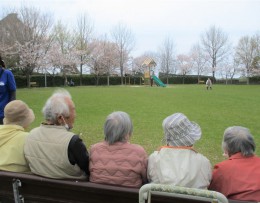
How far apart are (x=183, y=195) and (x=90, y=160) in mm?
978

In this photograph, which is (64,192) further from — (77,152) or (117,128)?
(117,128)

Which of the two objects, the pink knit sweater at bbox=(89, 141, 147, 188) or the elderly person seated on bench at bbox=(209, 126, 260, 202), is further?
the pink knit sweater at bbox=(89, 141, 147, 188)

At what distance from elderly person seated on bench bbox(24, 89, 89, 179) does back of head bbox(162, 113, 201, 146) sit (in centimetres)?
68

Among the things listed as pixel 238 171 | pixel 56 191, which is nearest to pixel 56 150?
pixel 56 191

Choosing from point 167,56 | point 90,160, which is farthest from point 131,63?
point 90,160

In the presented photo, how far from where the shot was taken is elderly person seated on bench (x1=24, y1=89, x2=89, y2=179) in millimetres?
2562

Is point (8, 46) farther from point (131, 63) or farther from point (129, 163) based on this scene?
point (129, 163)

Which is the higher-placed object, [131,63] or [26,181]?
[131,63]

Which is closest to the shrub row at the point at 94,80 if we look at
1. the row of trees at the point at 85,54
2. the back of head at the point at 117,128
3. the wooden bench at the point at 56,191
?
the row of trees at the point at 85,54

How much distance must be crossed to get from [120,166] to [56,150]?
0.54m

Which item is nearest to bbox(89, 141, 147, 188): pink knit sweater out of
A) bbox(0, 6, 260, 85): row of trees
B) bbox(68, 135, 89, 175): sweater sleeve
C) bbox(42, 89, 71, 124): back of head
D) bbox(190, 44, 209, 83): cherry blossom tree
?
bbox(68, 135, 89, 175): sweater sleeve

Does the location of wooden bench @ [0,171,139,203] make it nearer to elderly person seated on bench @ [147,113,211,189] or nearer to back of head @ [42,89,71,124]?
elderly person seated on bench @ [147,113,211,189]

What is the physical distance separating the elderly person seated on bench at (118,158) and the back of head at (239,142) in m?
0.68

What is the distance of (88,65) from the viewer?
59.4 m
